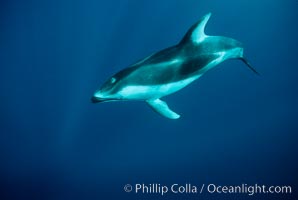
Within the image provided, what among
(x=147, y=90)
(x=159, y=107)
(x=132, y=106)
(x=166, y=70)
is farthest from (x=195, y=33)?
(x=132, y=106)

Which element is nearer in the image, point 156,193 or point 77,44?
point 77,44

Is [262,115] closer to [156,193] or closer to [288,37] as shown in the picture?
[288,37]

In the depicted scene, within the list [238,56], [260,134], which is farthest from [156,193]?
[238,56]

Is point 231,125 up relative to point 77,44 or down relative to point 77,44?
down

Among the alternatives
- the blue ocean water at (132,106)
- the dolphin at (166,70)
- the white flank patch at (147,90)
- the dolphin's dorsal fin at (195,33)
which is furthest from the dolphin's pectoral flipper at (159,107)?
the blue ocean water at (132,106)

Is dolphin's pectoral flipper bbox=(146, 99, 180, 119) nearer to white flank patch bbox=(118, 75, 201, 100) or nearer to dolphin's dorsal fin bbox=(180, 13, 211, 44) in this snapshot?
white flank patch bbox=(118, 75, 201, 100)

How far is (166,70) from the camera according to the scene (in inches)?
236

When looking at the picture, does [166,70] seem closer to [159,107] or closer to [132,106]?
[159,107]

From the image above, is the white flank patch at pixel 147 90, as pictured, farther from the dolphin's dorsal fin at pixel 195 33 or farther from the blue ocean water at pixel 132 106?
the blue ocean water at pixel 132 106

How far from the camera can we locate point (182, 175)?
12.1 meters

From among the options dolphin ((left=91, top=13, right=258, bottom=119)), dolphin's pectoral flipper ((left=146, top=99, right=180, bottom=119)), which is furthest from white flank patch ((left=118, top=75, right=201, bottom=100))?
dolphin's pectoral flipper ((left=146, top=99, right=180, bottom=119))

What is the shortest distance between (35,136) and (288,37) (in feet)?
30.8

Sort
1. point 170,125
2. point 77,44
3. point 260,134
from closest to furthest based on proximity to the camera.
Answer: point 77,44
point 170,125
point 260,134

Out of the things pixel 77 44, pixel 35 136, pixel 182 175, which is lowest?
pixel 182 175
